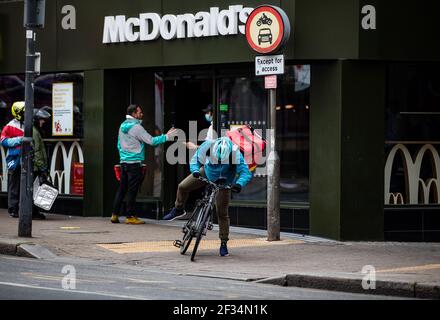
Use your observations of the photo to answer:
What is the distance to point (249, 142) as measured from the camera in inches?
660

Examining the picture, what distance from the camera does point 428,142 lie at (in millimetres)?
17016

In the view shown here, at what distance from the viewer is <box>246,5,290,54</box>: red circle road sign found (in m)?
15.3

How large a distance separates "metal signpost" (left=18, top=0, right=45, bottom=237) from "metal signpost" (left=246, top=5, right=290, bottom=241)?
3424mm

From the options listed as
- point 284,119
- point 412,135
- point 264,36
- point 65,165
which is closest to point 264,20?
point 264,36

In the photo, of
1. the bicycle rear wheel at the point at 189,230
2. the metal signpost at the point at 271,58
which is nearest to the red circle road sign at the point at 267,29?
the metal signpost at the point at 271,58

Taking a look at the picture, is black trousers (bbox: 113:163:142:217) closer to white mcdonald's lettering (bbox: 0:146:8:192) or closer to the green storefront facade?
the green storefront facade

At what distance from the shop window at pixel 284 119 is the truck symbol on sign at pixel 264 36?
1526 mm

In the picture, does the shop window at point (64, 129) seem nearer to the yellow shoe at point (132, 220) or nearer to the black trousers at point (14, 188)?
the black trousers at point (14, 188)

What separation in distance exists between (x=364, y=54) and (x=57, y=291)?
317 inches

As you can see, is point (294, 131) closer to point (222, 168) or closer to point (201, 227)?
point (222, 168)

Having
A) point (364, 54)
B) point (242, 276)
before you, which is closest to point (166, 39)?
point (364, 54)

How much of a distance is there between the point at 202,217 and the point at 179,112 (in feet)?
18.9

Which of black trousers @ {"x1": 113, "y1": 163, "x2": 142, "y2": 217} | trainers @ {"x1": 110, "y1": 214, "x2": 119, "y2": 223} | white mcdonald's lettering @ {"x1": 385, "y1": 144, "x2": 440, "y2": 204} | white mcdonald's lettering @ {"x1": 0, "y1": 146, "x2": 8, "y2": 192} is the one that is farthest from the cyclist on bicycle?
white mcdonald's lettering @ {"x1": 0, "y1": 146, "x2": 8, "y2": 192}
